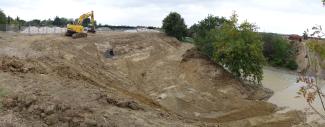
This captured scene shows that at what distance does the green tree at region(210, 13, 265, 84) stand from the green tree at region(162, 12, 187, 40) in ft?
68.7

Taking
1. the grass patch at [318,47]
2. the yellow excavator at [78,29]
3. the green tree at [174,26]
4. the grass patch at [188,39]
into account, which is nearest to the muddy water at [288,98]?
the green tree at [174,26]

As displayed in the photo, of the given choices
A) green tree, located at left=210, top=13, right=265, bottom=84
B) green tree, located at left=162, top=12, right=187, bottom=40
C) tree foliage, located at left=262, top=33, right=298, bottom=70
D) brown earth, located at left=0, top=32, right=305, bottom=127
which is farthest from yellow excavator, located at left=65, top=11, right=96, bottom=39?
tree foliage, located at left=262, top=33, right=298, bottom=70

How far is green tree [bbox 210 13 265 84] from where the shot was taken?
44750 millimetres

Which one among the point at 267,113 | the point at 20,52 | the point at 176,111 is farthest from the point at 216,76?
the point at 20,52

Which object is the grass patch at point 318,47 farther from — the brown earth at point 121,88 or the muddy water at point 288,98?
the muddy water at point 288,98

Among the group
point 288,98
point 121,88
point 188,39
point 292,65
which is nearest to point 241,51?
point 288,98

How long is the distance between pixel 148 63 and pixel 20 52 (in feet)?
38.0

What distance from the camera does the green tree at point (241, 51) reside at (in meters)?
44.8

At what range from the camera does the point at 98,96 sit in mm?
26938

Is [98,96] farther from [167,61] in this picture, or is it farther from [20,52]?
[167,61]

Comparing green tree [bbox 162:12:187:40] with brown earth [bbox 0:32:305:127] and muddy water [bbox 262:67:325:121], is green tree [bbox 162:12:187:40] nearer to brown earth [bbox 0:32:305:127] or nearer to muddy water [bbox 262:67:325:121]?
brown earth [bbox 0:32:305:127]

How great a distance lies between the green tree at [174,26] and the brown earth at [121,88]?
449 inches

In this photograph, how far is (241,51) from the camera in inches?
1756

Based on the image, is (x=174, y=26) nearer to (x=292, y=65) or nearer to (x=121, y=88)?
(x=292, y=65)
